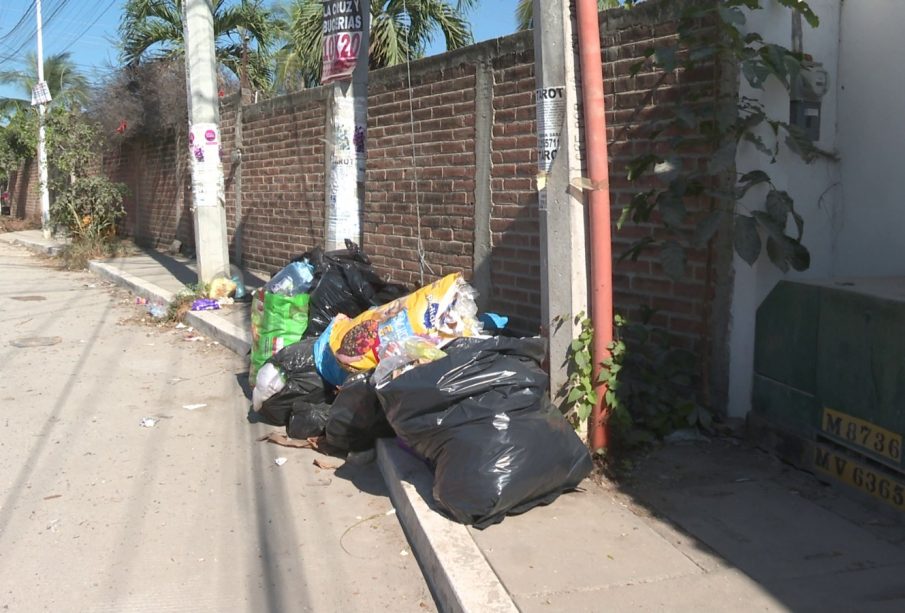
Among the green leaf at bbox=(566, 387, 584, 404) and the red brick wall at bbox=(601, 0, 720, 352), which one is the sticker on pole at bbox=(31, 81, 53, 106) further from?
the green leaf at bbox=(566, 387, 584, 404)

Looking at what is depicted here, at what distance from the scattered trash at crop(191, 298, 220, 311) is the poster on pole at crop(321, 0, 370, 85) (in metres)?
3.47

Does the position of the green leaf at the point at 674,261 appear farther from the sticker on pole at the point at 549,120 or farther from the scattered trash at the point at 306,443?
the scattered trash at the point at 306,443

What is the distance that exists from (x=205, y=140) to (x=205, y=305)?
197 centimetres

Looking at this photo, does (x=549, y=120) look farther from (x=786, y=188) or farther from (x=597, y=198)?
(x=786, y=188)

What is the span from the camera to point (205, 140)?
33.3 feet

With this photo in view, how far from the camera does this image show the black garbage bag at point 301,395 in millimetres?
5566

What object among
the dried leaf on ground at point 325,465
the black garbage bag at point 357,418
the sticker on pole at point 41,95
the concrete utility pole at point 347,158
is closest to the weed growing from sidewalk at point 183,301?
the concrete utility pole at point 347,158

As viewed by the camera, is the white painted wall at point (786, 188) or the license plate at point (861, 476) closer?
the license plate at point (861, 476)

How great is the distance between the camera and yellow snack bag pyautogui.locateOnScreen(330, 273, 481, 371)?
504 cm

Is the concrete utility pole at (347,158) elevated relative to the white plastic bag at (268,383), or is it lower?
elevated

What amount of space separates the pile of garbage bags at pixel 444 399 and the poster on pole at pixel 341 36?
259cm

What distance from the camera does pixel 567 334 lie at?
14.8ft

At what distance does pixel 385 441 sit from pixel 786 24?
3155mm

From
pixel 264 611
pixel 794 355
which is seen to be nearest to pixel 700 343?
pixel 794 355
